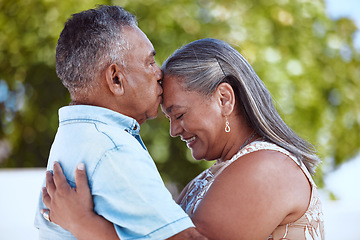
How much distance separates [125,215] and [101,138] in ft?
0.93

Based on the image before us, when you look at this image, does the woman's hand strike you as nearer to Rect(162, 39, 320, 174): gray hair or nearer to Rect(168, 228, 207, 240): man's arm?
Rect(168, 228, 207, 240): man's arm

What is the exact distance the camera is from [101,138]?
5.58 ft

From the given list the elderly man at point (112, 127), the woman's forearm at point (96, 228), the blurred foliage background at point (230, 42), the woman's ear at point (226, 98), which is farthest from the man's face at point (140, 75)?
the blurred foliage background at point (230, 42)

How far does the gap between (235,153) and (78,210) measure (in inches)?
35.0

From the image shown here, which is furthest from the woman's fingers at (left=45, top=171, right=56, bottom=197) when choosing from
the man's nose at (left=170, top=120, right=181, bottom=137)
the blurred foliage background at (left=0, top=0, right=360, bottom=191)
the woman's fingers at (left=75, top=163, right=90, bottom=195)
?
the blurred foliage background at (left=0, top=0, right=360, bottom=191)

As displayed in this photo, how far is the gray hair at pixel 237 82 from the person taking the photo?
219 centimetres

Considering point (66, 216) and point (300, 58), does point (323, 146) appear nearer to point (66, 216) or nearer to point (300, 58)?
point (300, 58)

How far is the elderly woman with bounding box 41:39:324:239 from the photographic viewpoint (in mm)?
1838

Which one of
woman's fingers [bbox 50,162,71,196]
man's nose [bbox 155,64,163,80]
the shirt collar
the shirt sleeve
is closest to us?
the shirt sleeve

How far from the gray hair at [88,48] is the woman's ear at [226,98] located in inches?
20.2

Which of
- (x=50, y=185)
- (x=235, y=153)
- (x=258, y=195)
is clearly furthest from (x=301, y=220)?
(x=50, y=185)

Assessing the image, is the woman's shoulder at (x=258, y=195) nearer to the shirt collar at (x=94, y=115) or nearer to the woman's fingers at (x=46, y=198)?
the shirt collar at (x=94, y=115)

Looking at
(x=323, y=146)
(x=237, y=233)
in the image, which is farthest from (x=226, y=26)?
(x=237, y=233)

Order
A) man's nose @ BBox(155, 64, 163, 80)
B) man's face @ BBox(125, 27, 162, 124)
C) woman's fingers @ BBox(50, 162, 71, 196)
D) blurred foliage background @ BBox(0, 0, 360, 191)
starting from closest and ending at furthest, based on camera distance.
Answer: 1. woman's fingers @ BBox(50, 162, 71, 196)
2. man's face @ BBox(125, 27, 162, 124)
3. man's nose @ BBox(155, 64, 163, 80)
4. blurred foliage background @ BBox(0, 0, 360, 191)
